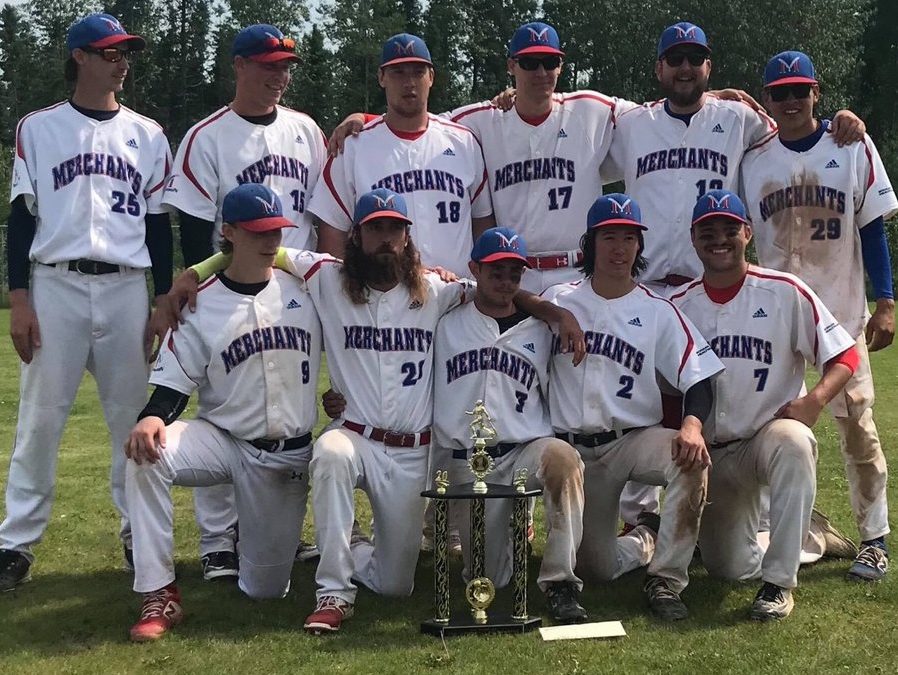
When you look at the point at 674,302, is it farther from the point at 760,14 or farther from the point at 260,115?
the point at 760,14

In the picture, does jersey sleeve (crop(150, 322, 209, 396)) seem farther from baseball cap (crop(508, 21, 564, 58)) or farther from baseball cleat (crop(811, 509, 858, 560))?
baseball cleat (crop(811, 509, 858, 560))

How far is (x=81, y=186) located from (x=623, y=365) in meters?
3.02

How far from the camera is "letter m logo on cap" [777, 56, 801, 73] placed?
231 inches

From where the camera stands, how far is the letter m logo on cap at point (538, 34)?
6109 mm

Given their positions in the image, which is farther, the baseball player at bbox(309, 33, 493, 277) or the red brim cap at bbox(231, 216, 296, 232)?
the baseball player at bbox(309, 33, 493, 277)

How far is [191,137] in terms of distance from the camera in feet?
19.8

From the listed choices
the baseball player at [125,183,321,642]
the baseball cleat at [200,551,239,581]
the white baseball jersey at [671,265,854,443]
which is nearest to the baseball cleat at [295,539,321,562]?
the baseball cleat at [200,551,239,581]

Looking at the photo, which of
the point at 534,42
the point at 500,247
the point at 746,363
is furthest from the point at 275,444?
the point at 534,42

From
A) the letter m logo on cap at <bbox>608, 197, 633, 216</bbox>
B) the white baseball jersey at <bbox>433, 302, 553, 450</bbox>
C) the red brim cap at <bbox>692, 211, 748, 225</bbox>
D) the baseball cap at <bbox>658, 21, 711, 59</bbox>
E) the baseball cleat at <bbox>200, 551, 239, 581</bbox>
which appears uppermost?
the baseball cap at <bbox>658, 21, 711, 59</bbox>

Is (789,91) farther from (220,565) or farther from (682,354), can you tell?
(220,565)

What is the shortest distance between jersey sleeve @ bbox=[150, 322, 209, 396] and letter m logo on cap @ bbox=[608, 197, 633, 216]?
2.20 m

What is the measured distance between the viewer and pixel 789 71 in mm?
5855

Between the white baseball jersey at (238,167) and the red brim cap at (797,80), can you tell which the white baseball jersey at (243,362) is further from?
the red brim cap at (797,80)

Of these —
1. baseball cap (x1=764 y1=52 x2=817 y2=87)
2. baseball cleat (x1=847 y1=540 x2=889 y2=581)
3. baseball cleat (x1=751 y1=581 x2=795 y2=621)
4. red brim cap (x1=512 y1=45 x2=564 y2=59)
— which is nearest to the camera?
baseball cleat (x1=751 y1=581 x2=795 y2=621)
